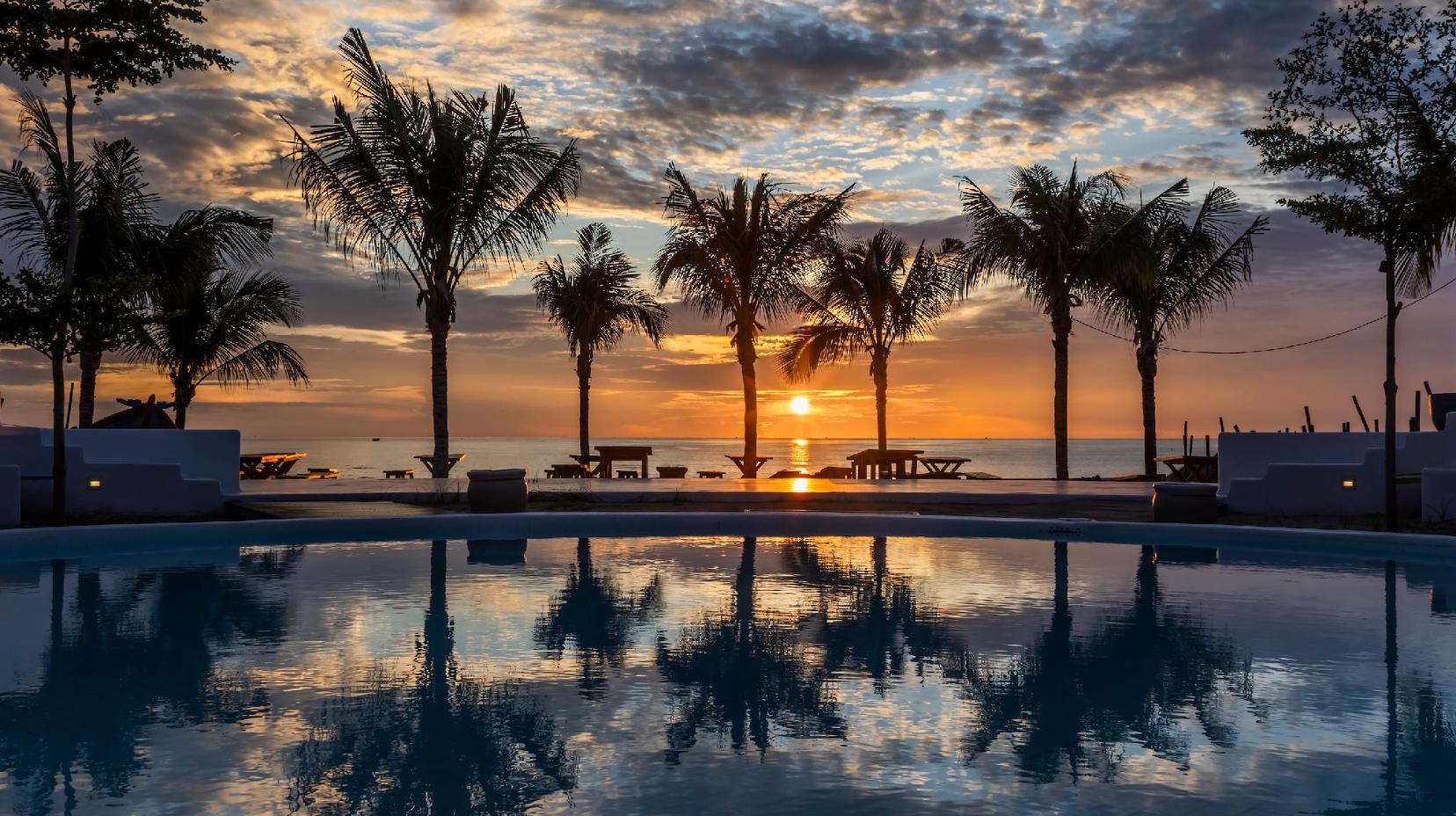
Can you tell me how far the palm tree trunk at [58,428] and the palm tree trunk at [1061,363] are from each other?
18449 millimetres

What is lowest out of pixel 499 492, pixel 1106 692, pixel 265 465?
pixel 1106 692

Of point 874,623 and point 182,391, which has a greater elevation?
point 182,391

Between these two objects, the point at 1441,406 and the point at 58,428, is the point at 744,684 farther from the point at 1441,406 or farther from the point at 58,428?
the point at 1441,406

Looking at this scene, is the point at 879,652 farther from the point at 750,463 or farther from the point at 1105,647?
the point at 750,463

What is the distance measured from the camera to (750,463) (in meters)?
26.2

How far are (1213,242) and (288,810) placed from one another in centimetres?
2612

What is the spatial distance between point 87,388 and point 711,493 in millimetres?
13315

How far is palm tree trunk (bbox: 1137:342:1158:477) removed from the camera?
26.3 metres

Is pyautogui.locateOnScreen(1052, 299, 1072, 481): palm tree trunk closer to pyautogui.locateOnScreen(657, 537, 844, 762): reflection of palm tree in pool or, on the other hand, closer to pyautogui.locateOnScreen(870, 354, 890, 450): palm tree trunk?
pyautogui.locateOnScreen(870, 354, 890, 450): palm tree trunk

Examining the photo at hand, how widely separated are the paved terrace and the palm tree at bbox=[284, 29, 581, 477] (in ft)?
6.80

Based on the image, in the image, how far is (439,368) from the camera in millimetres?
20938

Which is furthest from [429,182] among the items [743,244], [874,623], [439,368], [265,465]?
[874,623]

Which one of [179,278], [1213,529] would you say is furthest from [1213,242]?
[179,278]

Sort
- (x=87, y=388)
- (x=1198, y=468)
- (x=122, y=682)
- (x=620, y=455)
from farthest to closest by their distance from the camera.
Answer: (x=620, y=455) → (x=1198, y=468) → (x=87, y=388) → (x=122, y=682)
